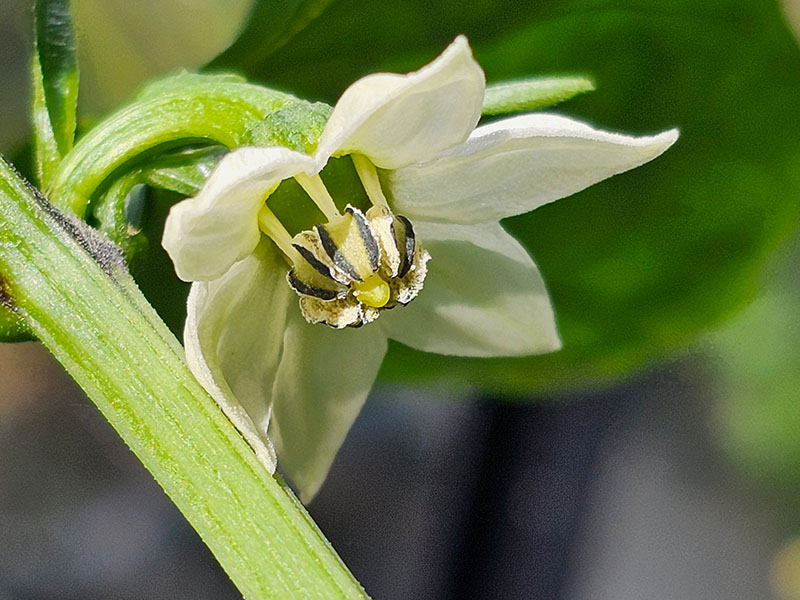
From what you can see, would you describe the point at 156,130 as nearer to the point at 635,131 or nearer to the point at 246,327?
the point at 246,327

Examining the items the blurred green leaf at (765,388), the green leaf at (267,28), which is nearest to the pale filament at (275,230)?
the green leaf at (267,28)

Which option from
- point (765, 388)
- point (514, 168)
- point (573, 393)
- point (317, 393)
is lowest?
point (765, 388)

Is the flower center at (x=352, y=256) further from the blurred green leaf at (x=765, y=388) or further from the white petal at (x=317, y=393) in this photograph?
the blurred green leaf at (x=765, y=388)

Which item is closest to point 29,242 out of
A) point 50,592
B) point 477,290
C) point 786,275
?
point 477,290

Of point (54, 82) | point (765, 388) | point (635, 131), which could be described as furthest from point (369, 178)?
point (765, 388)

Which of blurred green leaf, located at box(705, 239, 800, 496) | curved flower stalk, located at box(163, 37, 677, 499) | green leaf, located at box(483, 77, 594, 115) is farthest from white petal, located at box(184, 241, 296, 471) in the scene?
blurred green leaf, located at box(705, 239, 800, 496)

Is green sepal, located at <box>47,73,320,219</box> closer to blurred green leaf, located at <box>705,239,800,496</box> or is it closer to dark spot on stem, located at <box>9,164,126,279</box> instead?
dark spot on stem, located at <box>9,164,126,279</box>
